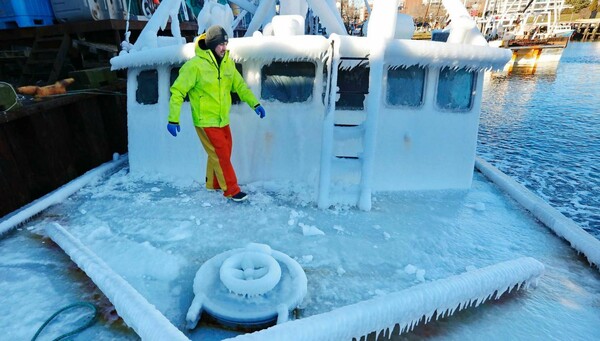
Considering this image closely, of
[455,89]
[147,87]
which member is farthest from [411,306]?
[147,87]

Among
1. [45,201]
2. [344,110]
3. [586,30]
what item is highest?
[586,30]

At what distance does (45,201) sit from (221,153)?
185cm

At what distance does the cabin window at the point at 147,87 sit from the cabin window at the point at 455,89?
3308 millimetres

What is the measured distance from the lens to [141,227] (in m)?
3.18

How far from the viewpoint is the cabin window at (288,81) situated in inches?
146

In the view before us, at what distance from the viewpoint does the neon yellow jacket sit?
10.5 feet

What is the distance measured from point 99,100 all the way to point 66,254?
13.1 ft

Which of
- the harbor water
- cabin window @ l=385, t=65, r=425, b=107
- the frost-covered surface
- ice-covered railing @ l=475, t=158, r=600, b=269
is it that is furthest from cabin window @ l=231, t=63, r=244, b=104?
the harbor water

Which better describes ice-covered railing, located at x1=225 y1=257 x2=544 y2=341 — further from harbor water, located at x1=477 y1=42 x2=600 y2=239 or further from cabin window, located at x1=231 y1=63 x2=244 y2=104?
harbor water, located at x1=477 y1=42 x2=600 y2=239

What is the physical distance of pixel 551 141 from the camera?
9828mm

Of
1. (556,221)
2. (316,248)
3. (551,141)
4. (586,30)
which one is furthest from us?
(586,30)

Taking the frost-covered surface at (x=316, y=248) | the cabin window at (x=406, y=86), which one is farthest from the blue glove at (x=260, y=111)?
the cabin window at (x=406, y=86)

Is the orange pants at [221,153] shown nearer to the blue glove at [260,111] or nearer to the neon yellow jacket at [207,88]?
the neon yellow jacket at [207,88]

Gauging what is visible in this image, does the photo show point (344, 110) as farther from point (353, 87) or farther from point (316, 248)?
point (316, 248)
